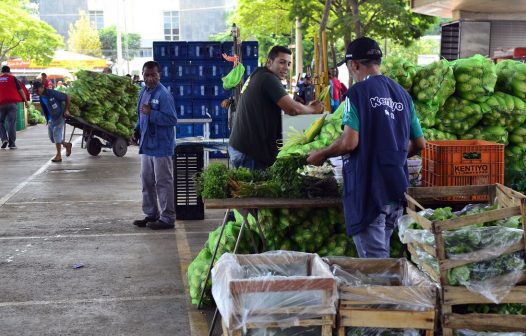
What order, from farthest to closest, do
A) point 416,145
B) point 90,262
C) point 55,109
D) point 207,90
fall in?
point 55,109, point 207,90, point 90,262, point 416,145

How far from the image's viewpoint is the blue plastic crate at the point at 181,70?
15454 mm

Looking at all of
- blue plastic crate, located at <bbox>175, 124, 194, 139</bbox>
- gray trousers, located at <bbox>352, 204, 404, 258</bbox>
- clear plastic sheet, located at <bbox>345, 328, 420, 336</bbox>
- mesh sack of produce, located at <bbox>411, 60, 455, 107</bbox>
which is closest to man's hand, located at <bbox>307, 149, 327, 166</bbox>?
gray trousers, located at <bbox>352, 204, 404, 258</bbox>

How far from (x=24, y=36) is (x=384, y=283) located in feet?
162

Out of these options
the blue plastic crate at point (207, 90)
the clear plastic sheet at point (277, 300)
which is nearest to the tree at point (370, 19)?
the blue plastic crate at point (207, 90)

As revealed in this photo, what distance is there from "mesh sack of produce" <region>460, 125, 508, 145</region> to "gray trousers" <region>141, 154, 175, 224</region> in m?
3.76

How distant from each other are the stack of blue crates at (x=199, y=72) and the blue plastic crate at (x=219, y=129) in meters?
0.02

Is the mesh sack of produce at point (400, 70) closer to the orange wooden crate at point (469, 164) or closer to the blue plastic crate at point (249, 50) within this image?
the orange wooden crate at point (469, 164)

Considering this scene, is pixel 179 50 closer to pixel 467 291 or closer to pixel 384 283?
pixel 384 283

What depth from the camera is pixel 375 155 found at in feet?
15.8

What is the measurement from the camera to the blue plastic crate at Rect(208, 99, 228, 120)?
15820 mm

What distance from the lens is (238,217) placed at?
6.74 meters

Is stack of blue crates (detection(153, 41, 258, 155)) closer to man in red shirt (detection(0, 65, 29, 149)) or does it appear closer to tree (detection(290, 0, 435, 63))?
man in red shirt (detection(0, 65, 29, 149))

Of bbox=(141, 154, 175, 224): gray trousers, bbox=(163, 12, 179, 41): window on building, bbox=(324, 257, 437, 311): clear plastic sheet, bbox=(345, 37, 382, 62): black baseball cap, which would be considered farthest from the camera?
bbox=(163, 12, 179, 41): window on building

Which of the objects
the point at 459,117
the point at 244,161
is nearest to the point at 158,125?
the point at 244,161
